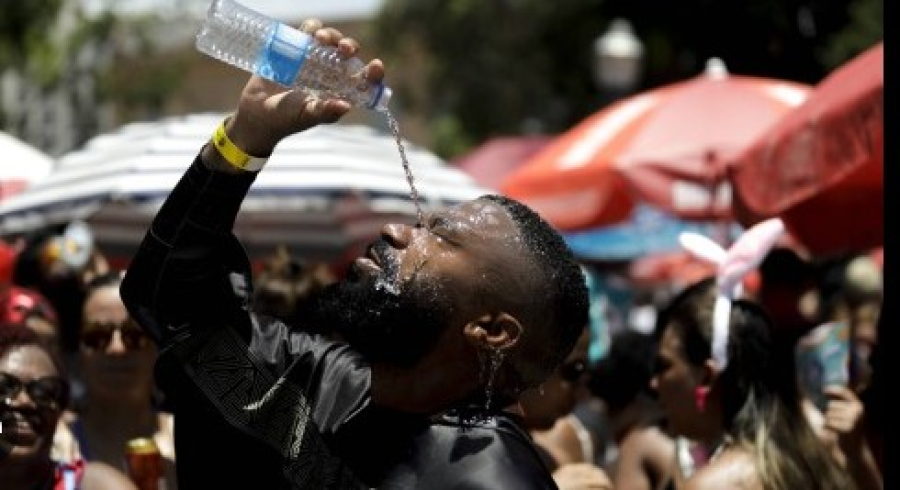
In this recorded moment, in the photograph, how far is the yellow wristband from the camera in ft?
11.2

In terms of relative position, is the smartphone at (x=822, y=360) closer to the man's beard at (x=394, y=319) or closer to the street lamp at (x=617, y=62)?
the man's beard at (x=394, y=319)

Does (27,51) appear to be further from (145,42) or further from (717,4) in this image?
(717,4)

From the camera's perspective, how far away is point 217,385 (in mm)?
3463

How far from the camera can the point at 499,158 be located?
18094 mm

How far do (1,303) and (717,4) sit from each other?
2165 centimetres

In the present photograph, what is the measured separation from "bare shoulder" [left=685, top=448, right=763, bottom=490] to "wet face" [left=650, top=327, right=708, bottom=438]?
16.8 inches

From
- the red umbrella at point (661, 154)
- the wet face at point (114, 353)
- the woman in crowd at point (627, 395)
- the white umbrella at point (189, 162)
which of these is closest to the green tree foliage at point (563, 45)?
the red umbrella at point (661, 154)

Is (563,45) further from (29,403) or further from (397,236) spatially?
(397,236)

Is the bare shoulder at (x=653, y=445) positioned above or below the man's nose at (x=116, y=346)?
below

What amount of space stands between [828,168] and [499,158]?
36.2ft

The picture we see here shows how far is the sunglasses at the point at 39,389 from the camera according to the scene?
4.82 m

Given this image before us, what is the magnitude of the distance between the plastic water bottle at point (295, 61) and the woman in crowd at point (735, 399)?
1.85 metres

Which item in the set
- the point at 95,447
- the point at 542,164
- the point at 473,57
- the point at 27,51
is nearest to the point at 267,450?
the point at 95,447

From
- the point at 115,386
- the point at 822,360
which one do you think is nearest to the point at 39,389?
the point at 115,386
